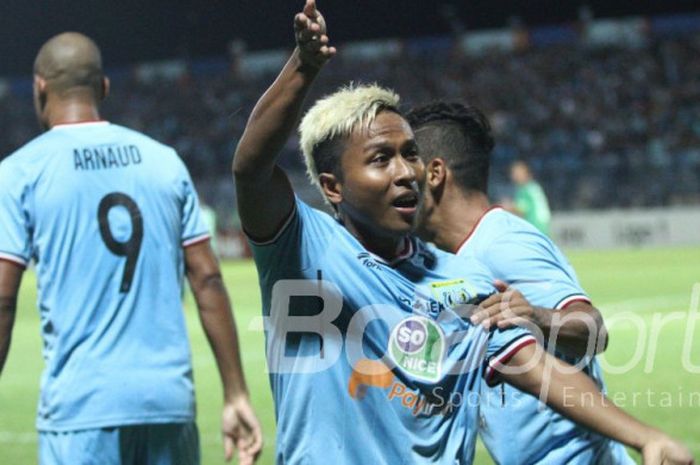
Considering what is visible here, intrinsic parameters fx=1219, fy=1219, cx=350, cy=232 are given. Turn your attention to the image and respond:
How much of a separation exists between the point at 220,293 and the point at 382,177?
1329 mm

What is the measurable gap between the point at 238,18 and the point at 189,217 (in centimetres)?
3999

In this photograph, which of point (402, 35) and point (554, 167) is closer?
point (554, 167)

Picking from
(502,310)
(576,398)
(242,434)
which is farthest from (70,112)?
(576,398)

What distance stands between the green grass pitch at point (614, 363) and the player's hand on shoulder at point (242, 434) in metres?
4.25

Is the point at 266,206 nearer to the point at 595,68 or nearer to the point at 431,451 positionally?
the point at 431,451

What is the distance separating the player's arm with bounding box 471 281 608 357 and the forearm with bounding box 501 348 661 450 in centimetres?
14

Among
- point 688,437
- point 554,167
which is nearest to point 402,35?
point 554,167

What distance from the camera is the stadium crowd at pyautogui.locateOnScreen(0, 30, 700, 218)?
31734 mm

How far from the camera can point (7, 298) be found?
436 centimetres

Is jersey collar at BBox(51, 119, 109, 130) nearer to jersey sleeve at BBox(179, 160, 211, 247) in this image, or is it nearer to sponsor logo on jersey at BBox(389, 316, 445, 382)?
→ jersey sleeve at BBox(179, 160, 211, 247)

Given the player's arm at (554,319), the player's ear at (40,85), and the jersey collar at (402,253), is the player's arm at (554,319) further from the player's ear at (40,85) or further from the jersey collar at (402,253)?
the player's ear at (40,85)

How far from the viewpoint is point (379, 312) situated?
139 inches

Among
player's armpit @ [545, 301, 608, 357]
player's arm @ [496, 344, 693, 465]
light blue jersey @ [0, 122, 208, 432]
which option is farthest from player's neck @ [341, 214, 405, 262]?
light blue jersey @ [0, 122, 208, 432]

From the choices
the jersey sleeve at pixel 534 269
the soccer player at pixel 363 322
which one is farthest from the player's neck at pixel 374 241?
the jersey sleeve at pixel 534 269
